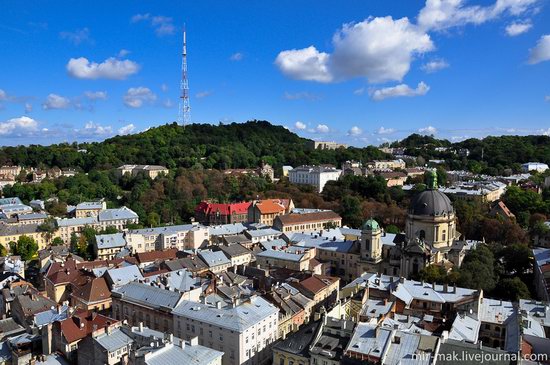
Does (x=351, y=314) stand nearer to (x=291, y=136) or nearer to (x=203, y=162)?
(x=203, y=162)

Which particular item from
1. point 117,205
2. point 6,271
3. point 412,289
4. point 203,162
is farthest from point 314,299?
point 203,162

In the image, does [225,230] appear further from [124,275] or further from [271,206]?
[124,275]

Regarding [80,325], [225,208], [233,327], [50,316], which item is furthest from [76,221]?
[233,327]

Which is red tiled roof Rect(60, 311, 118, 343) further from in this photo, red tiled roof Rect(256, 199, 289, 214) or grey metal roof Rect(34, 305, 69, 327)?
red tiled roof Rect(256, 199, 289, 214)

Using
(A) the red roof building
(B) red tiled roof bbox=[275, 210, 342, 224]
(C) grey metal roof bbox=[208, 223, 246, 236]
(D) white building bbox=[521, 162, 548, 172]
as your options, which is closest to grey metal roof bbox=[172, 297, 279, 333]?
(C) grey metal roof bbox=[208, 223, 246, 236]

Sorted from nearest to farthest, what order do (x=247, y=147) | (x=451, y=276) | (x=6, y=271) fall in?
(x=451, y=276) → (x=6, y=271) → (x=247, y=147)

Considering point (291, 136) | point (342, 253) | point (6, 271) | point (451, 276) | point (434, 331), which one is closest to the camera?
point (434, 331)
